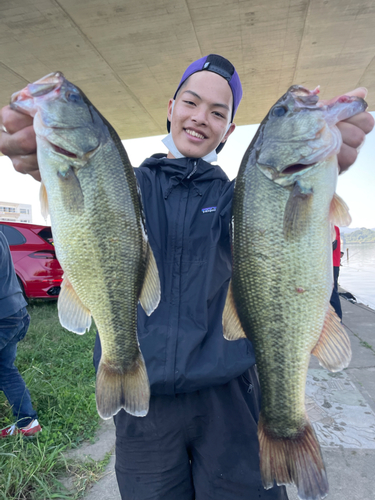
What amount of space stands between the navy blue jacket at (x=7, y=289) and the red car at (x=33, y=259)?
3783mm

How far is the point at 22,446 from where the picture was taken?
2738 mm

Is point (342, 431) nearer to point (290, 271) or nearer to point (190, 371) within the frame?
point (190, 371)

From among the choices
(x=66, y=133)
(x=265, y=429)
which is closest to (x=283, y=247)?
(x=265, y=429)

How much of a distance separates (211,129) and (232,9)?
5762 mm

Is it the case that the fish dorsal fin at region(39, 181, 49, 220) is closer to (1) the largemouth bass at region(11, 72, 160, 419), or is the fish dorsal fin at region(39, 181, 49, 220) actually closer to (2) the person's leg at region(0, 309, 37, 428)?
(1) the largemouth bass at region(11, 72, 160, 419)

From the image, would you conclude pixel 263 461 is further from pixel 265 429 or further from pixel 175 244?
pixel 175 244

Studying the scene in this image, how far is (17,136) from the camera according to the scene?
1562 mm

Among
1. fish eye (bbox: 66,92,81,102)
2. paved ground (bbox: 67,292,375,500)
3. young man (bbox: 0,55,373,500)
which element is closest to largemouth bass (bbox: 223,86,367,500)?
young man (bbox: 0,55,373,500)

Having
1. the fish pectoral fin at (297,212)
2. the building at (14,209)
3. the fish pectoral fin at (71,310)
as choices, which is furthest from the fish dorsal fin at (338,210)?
the building at (14,209)

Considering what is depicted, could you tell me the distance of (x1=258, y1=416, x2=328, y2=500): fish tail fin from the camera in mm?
1409

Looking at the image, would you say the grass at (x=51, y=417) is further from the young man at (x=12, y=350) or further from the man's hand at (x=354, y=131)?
the man's hand at (x=354, y=131)

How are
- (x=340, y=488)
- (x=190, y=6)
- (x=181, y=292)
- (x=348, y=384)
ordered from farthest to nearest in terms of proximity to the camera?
(x=190, y=6), (x=348, y=384), (x=340, y=488), (x=181, y=292)

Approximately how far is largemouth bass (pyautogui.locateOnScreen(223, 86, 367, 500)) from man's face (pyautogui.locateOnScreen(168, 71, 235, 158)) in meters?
0.50

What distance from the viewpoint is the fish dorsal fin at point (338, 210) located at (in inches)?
58.1
